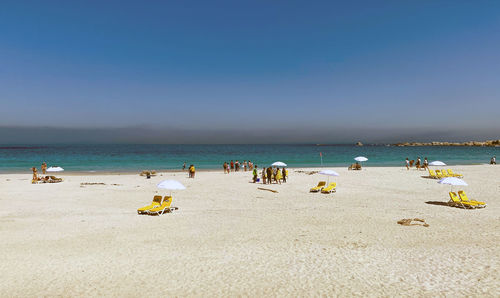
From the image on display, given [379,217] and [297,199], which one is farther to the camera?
[297,199]

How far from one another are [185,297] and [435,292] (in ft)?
18.0

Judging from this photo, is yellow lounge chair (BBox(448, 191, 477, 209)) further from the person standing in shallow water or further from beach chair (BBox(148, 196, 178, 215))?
beach chair (BBox(148, 196, 178, 215))

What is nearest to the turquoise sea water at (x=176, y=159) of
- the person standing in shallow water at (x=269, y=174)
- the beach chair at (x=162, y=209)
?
the person standing in shallow water at (x=269, y=174)

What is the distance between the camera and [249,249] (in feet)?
30.8

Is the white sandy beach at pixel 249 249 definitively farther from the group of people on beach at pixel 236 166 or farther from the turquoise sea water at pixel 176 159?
the turquoise sea water at pixel 176 159

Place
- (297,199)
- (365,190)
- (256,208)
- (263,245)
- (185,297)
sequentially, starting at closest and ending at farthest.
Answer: (185,297) < (263,245) < (256,208) < (297,199) < (365,190)

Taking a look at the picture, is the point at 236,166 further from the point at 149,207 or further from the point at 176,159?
the point at 176,159

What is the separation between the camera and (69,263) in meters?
8.28

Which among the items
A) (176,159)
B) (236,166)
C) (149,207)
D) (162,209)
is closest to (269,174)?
(162,209)

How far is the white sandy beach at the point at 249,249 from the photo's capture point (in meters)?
6.99

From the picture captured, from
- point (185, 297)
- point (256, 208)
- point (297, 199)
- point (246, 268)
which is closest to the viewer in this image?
point (185, 297)

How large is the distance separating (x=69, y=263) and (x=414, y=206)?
15.3m

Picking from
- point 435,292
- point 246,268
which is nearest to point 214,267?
point 246,268

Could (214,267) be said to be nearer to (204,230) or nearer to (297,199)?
(204,230)
